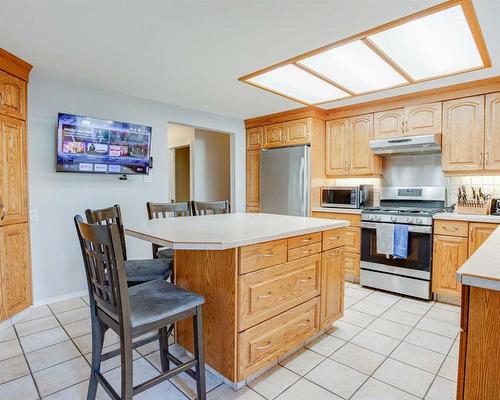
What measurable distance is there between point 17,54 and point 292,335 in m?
3.12

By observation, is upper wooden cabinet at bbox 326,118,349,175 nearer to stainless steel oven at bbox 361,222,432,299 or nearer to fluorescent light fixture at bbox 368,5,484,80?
stainless steel oven at bbox 361,222,432,299

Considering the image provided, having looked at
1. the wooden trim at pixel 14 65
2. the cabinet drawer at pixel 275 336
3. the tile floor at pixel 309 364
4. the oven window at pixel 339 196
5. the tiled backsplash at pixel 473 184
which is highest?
the wooden trim at pixel 14 65

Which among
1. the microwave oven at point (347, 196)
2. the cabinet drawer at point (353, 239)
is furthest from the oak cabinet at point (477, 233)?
the microwave oven at point (347, 196)

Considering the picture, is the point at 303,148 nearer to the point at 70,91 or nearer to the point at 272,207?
the point at 272,207

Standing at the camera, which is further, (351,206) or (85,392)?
(351,206)

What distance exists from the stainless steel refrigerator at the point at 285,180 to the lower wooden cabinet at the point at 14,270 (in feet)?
9.77

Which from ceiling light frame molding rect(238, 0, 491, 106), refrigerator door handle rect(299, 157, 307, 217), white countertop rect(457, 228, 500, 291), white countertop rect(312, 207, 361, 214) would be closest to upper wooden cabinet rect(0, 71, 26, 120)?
ceiling light frame molding rect(238, 0, 491, 106)

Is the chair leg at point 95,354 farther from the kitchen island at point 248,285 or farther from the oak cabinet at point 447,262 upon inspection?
the oak cabinet at point 447,262

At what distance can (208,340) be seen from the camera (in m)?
1.80

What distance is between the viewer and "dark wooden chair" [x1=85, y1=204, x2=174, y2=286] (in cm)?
189

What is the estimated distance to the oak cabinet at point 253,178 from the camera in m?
4.82

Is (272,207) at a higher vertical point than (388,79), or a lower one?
lower

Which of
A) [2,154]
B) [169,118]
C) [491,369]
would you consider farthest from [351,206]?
[2,154]

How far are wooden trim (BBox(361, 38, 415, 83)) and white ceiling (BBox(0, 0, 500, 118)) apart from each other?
0.20 metres
